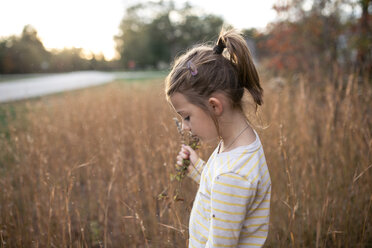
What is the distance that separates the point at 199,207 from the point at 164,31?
44.8m

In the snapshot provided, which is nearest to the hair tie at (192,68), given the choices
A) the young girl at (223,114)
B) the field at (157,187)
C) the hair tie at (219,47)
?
the young girl at (223,114)

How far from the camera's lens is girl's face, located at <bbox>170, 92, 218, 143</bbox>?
3.28 ft

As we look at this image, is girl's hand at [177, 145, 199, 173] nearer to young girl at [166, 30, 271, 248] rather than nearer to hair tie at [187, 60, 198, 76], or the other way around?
young girl at [166, 30, 271, 248]

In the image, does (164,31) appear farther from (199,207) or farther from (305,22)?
(199,207)

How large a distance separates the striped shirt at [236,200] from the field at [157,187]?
23cm

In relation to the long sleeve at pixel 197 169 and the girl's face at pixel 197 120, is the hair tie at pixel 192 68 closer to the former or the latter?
the girl's face at pixel 197 120

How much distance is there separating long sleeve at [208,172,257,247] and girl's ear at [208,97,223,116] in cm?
24

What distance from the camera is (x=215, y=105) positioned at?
964mm

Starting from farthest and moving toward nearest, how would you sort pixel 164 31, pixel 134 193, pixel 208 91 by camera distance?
1. pixel 164 31
2. pixel 134 193
3. pixel 208 91

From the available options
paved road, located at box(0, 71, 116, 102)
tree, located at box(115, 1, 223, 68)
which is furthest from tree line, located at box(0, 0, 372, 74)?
tree, located at box(115, 1, 223, 68)

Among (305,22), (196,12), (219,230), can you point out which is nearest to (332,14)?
(305,22)

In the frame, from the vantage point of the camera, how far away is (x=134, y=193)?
157cm

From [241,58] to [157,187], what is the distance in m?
1.09

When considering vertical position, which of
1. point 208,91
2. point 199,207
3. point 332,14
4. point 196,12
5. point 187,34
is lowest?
point 199,207
